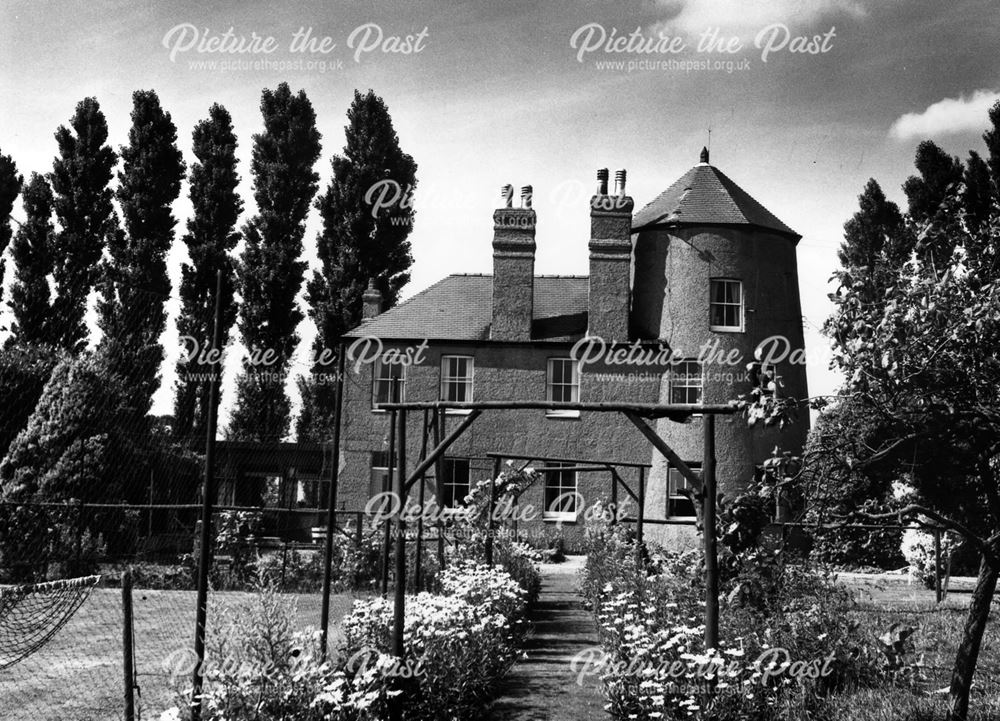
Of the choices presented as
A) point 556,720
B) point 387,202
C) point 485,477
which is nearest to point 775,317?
point 485,477

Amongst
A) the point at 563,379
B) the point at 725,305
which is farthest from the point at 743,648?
the point at 563,379

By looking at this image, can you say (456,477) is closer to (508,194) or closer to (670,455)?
(508,194)

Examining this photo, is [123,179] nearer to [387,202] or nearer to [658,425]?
[387,202]

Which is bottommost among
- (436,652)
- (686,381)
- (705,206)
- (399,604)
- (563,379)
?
(436,652)

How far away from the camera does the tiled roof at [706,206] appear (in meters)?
29.3

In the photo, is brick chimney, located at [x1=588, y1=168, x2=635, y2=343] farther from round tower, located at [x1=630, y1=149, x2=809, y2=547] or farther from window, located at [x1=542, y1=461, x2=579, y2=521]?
window, located at [x1=542, y1=461, x2=579, y2=521]

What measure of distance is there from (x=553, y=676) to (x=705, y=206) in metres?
20.4

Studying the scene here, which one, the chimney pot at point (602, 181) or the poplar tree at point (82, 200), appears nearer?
the chimney pot at point (602, 181)

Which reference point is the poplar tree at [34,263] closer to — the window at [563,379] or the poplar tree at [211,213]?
the poplar tree at [211,213]

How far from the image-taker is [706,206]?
29734mm

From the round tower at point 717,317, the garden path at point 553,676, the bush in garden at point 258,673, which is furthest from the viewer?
the round tower at point 717,317

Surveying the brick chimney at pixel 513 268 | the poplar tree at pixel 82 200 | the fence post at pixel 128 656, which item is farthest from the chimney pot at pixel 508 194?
the fence post at pixel 128 656

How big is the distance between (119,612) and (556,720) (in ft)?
33.6

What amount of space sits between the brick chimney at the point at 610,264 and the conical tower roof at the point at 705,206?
0.99 m
